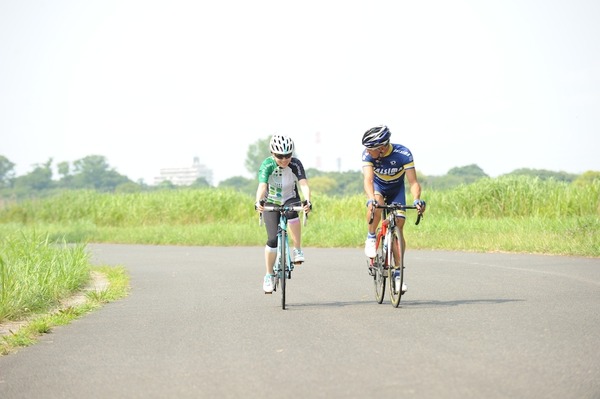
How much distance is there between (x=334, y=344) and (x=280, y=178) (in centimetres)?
398

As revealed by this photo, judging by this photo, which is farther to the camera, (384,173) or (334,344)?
(384,173)

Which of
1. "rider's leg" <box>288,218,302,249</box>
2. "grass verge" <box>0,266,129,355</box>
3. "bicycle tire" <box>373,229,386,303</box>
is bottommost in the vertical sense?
"grass verge" <box>0,266,129,355</box>

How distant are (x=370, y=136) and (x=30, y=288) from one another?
5.77 meters

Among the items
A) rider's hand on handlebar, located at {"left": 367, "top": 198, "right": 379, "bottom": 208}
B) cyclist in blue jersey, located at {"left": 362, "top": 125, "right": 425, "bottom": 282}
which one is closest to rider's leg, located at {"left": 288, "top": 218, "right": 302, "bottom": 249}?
cyclist in blue jersey, located at {"left": 362, "top": 125, "right": 425, "bottom": 282}

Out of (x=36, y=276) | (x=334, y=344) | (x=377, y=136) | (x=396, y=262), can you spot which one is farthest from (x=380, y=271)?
(x=36, y=276)

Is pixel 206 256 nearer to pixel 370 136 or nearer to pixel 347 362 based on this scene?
pixel 370 136

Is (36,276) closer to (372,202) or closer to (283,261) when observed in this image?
(283,261)

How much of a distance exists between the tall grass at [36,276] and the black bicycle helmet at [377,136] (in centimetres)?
523

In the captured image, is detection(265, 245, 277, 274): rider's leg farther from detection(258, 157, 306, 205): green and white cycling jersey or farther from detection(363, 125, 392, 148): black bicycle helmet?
detection(363, 125, 392, 148): black bicycle helmet

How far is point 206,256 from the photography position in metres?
25.2

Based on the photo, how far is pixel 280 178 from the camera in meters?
12.5

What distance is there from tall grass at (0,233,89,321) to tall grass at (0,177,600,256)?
351 inches

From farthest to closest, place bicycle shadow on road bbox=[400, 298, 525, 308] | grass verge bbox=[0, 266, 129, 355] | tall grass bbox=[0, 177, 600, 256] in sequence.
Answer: tall grass bbox=[0, 177, 600, 256]
bicycle shadow on road bbox=[400, 298, 525, 308]
grass verge bbox=[0, 266, 129, 355]

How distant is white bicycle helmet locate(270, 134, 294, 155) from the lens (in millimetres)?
11996
